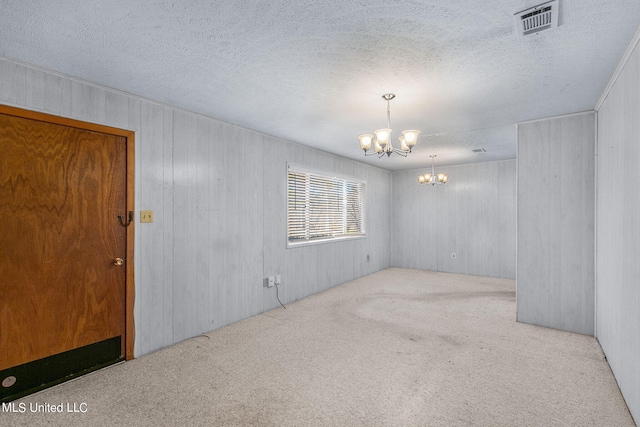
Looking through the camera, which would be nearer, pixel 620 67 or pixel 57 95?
pixel 620 67

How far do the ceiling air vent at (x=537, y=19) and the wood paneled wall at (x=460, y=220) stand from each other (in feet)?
16.5

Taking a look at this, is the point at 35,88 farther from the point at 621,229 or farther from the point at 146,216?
the point at 621,229

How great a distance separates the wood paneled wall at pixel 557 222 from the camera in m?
3.40

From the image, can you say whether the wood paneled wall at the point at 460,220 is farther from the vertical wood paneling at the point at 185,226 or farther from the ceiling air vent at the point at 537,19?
the vertical wood paneling at the point at 185,226

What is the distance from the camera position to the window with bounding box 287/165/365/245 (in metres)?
4.79

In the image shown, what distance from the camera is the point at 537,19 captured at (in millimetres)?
1776

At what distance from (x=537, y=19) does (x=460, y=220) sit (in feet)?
18.1

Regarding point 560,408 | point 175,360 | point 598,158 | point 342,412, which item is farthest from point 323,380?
point 598,158

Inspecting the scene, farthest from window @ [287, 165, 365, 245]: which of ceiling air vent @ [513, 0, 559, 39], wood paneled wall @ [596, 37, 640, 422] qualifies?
wood paneled wall @ [596, 37, 640, 422]

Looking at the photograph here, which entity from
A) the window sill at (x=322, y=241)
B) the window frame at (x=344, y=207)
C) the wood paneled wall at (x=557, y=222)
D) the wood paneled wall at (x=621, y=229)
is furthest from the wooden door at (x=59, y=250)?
the wood paneled wall at (x=557, y=222)

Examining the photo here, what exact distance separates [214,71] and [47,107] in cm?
131

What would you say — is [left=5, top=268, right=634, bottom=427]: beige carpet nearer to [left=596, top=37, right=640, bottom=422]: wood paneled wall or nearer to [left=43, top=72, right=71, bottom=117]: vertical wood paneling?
[left=596, top=37, right=640, bottom=422]: wood paneled wall

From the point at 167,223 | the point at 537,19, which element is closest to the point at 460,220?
the point at 537,19

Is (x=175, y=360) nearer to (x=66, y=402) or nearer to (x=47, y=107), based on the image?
(x=66, y=402)
